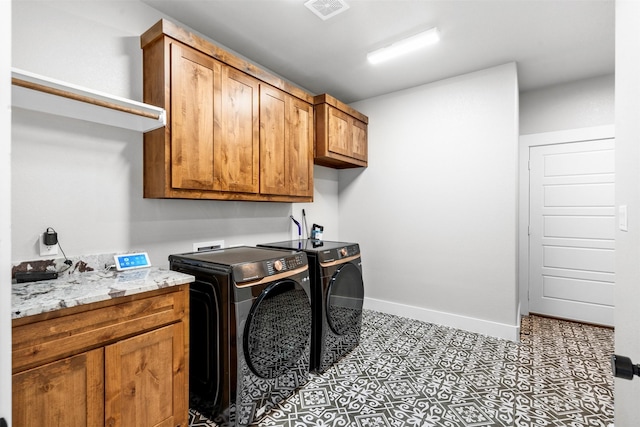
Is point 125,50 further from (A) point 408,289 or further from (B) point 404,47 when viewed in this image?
(A) point 408,289

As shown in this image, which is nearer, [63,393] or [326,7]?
[63,393]

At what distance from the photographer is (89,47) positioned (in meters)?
1.90

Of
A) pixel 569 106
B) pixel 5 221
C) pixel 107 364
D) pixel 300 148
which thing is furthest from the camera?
pixel 569 106


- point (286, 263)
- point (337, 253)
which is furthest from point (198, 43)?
point (337, 253)

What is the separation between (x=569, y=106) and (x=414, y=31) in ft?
7.53

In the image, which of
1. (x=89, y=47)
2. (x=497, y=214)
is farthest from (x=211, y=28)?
(x=497, y=214)

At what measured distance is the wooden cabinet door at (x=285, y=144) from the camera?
103 inches

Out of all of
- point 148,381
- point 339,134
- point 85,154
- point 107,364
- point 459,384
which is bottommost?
point 459,384

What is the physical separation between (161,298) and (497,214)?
3001mm

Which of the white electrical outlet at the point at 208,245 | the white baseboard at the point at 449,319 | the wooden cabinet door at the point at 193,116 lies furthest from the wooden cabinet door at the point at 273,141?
the white baseboard at the point at 449,319

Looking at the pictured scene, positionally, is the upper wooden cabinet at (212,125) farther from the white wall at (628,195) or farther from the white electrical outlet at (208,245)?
the white wall at (628,195)

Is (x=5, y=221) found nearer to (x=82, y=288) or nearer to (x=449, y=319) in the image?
(x=82, y=288)

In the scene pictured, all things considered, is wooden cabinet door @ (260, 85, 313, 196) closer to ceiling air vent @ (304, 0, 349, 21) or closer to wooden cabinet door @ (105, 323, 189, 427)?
ceiling air vent @ (304, 0, 349, 21)

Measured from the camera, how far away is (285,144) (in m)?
2.84
